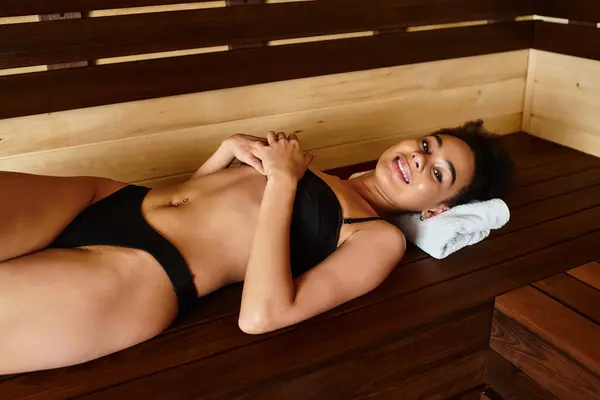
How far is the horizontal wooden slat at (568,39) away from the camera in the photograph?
2.49m

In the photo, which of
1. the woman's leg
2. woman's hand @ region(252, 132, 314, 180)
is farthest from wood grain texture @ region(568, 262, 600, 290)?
the woman's leg

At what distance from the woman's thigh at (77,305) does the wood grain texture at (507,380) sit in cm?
90

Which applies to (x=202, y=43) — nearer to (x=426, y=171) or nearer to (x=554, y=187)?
(x=426, y=171)

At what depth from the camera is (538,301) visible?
161 cm

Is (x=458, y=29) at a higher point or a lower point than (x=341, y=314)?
higher

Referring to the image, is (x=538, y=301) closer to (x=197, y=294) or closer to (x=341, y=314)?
(x=341, y=314)

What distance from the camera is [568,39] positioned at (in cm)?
260

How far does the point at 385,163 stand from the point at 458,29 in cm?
102

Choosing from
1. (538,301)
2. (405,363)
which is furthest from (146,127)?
(538,301)

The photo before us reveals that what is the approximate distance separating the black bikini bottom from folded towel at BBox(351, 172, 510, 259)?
2.34 feet

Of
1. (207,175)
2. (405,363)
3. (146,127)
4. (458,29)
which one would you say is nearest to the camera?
(405,363)

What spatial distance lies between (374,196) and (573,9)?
1386 mm

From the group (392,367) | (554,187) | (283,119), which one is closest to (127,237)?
(392,367)

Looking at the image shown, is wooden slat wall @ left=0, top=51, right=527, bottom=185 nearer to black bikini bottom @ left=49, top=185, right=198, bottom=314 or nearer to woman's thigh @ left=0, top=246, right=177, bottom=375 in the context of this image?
black bikini bottom @ left=49, top=185, right=198, bottom=314
